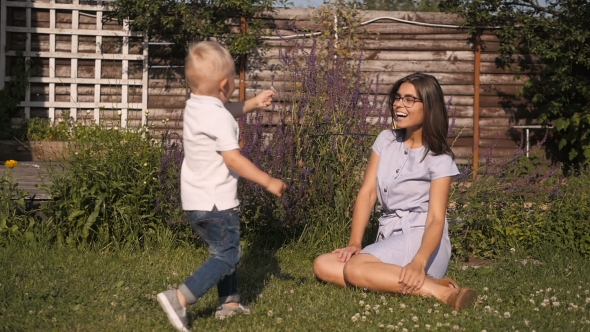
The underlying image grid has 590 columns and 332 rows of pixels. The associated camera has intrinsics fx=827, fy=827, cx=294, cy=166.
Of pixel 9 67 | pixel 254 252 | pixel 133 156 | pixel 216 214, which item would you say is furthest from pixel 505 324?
pixel 9 67

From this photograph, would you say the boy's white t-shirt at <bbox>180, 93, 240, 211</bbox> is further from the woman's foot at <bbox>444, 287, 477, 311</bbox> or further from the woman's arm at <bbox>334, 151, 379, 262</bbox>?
the woman's foot at <bbox>444, 287, 477, 311</bbox>

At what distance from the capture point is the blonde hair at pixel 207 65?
3.55m

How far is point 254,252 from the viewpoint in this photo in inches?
208

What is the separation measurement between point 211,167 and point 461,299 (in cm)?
135

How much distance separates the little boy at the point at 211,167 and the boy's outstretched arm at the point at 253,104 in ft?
0.97

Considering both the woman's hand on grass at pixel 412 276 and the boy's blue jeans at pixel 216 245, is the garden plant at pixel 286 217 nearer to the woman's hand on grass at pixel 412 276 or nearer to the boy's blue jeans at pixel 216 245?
the woman's hand on grass at pixel 412 276

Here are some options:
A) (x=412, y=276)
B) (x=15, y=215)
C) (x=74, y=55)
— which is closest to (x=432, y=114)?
(x=412, y=276)

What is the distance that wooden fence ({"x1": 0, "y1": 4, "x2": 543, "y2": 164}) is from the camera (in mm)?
10555

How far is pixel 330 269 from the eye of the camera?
4453 millimetres

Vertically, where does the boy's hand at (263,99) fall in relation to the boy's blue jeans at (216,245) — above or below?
above

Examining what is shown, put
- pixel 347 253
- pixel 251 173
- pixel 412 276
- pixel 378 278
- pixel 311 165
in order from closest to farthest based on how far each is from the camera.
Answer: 1. pixel 251 173
2. pixel 412 276
3. pixel 378 278
4. pixel 347 253
5. pixel 311 165

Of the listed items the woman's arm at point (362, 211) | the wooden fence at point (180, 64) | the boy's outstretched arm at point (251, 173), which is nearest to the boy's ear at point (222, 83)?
the boy's outstretched arm at point (251, 173)

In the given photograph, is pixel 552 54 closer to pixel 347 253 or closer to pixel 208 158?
pixel 347 253

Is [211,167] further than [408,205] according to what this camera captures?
No
